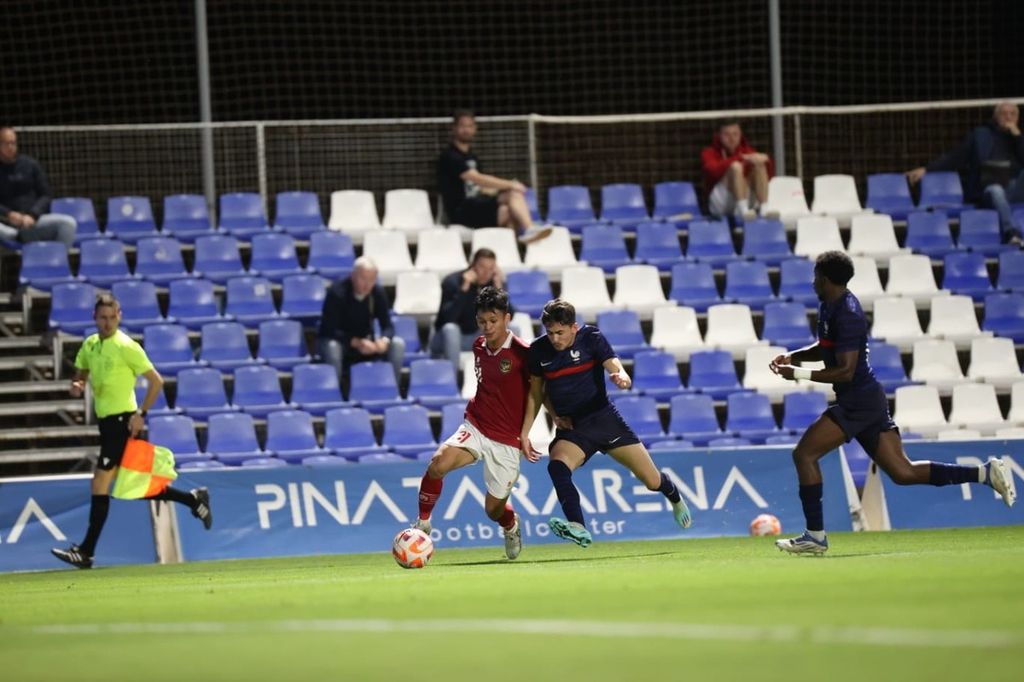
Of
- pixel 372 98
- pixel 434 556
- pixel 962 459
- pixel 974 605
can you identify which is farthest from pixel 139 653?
pixel 372 98

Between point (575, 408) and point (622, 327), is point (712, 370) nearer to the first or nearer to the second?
point (622, 327)

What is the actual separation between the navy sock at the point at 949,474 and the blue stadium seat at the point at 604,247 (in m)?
9.24

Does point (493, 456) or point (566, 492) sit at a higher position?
point (493, 456)

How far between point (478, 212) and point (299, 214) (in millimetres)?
2326

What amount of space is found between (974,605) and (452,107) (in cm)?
1759

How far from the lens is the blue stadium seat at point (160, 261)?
20219 millimetres

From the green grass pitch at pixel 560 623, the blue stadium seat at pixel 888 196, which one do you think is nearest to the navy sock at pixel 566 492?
the green grass pitch at pixel 560 623

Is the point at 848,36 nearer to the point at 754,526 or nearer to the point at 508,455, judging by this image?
the point at 754,526

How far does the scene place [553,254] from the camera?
21172 mm

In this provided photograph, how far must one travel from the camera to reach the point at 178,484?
16.2 m

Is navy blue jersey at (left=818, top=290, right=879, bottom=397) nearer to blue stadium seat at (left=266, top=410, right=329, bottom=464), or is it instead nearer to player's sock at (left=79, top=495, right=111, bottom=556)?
player's sock at (left=79, top=495, right=111, bottom=556)

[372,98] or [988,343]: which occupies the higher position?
[372,98]

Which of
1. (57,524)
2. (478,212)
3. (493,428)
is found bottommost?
(57,524)

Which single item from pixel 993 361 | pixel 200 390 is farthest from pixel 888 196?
pixel 200 390
